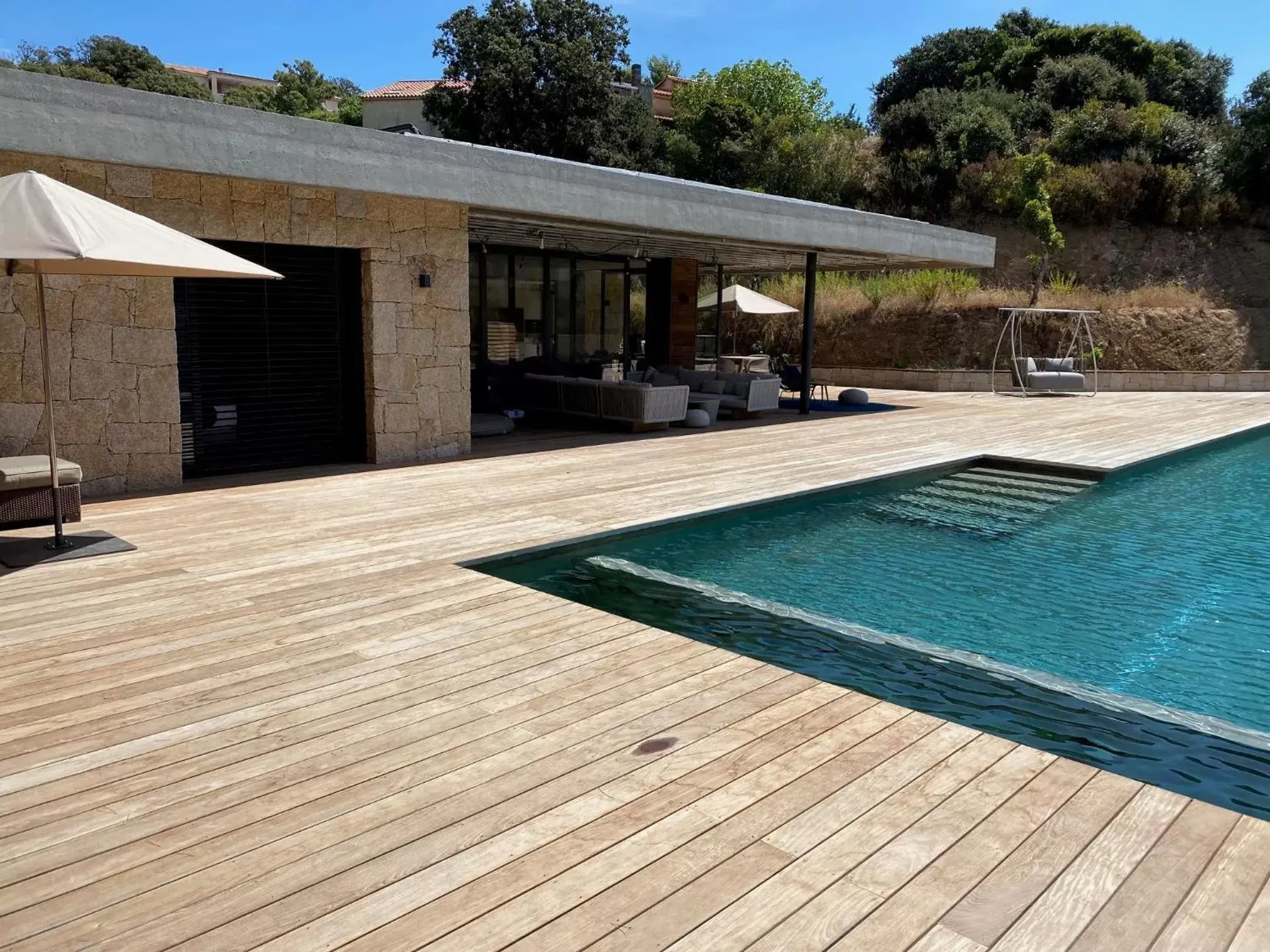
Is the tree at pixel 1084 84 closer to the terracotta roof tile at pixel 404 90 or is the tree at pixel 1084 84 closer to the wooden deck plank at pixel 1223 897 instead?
the terracotta roof tile at pixel 404 90

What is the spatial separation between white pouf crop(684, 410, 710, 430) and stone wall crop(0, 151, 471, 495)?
397cm

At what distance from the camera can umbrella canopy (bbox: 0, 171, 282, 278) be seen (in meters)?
4.88

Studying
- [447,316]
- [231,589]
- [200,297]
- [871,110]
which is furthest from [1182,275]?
[231,589]

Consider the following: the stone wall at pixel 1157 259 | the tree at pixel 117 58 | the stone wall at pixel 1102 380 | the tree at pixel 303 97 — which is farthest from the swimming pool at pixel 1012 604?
the tree at pixel 117 58

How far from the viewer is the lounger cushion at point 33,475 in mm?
5922

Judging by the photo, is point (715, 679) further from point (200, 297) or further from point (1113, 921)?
point (200, 297)

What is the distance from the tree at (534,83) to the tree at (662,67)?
108ft

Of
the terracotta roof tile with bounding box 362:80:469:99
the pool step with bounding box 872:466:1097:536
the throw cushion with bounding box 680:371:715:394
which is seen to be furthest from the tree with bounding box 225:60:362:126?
the pool step with bounding box 872:466:1097:536

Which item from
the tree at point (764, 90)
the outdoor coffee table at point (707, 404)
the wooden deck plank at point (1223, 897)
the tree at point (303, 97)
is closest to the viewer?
the wooden deck plank at point (1223, 897)

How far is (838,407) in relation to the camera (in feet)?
54.4

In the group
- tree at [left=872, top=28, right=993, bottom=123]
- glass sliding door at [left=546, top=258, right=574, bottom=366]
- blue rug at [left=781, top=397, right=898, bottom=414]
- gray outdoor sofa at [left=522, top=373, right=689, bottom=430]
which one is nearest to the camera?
gray outdoor sofa at [left=522, top=373, right=689, bottom=430]

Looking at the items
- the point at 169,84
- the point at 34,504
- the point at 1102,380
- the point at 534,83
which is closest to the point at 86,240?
the point at 34,504

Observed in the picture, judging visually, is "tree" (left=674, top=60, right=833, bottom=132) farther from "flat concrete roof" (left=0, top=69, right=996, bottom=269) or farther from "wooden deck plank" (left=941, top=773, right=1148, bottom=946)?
"wooden deck plank" (left=941, top=773, right=1148, bottom=946)

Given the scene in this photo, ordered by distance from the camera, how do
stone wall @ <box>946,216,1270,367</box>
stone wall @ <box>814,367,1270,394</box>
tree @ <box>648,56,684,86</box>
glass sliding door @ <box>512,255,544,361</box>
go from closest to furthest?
1. glass sliding door @ <box>512,255,544,361</box>
2. stone wall @ <box>814,367,1270,394</box>
3. stone wall @ <box>946,216,1270,367</box>
4. tree @ <box>648,56,684,86</box>
